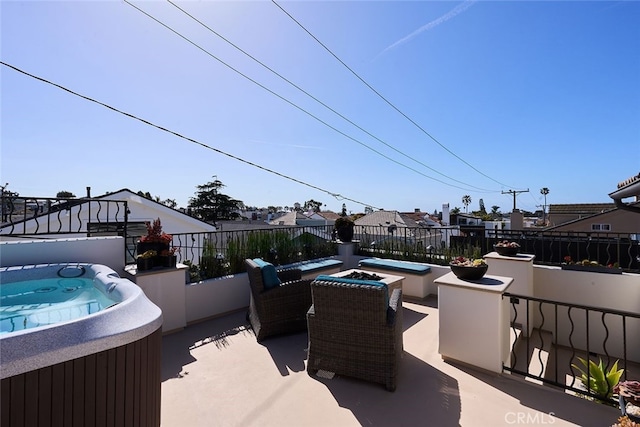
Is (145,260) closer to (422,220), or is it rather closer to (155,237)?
(155,237)

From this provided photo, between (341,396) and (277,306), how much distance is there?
1.41 m

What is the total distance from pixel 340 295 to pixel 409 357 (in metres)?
1.31

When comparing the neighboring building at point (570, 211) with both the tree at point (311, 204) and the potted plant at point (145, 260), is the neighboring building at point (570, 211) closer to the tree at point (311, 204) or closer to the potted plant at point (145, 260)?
the potted plant at point (145, 260)

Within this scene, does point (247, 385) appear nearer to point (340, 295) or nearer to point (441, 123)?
point (340, 295)

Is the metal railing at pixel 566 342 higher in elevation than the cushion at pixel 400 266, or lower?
lower

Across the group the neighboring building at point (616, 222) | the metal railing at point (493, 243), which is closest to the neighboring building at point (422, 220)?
the neighboring building at point (616, 222)

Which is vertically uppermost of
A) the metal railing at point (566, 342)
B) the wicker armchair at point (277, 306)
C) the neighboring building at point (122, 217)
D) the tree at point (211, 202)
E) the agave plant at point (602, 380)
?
the tree at point (211, 202)

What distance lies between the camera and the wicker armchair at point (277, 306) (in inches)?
137

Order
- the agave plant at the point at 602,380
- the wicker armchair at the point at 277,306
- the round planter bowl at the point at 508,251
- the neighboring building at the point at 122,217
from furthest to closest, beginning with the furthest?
the neighboring building at the point at 122,217 < the round planter bowl at the point at 508,251 < the wicker armchair at the point at 277,306 < the agave plant at the point at 602,380

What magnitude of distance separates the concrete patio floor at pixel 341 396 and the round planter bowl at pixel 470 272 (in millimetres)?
912

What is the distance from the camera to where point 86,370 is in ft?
4.64

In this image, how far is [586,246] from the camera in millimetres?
4941

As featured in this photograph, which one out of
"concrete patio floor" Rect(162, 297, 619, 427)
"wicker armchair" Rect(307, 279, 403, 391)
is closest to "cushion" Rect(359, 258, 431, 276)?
"concrete patio floor" Rect(162, 297, 619, 427)

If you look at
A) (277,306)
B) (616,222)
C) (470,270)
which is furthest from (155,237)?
(616,222)
